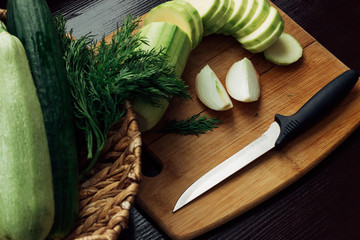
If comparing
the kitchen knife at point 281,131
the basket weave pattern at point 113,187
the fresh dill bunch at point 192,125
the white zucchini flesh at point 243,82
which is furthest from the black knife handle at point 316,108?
the basket weave pattern at point 113,187

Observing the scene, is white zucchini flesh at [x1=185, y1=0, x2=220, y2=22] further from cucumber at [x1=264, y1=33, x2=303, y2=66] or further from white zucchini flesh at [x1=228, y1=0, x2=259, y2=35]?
cucumber at [x1=264, y1=33, x2=303, y2=66]

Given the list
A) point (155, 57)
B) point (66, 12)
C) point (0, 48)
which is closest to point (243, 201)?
point (155, 57)

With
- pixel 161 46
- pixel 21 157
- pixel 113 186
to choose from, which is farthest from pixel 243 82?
pixel 21 157

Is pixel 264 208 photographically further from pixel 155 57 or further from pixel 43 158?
pixel 43 158

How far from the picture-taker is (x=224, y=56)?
1.72 m

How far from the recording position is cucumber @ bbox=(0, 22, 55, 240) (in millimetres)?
1047

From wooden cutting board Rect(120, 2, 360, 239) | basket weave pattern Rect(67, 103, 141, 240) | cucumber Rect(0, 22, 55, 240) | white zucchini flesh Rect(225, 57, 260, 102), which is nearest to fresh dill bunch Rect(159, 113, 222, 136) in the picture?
wooden cutting board Rect(120, 2, 360, 239)

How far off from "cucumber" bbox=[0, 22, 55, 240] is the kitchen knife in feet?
1.57

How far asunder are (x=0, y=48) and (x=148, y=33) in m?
0.51

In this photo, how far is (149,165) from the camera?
5.04ft

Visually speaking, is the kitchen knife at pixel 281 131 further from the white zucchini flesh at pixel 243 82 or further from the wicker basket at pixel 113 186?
the wicker basket at pixel 113 186

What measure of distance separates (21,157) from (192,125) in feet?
2.12

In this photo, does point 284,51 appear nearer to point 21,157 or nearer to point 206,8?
point 206,8

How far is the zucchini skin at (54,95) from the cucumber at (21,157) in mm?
37
